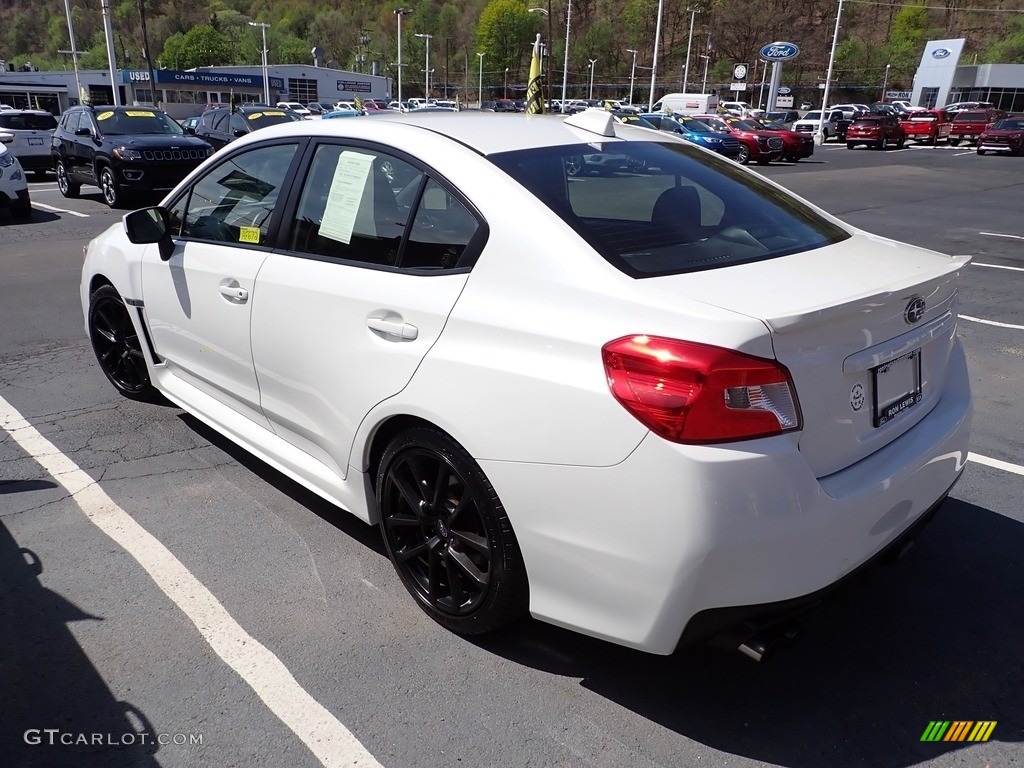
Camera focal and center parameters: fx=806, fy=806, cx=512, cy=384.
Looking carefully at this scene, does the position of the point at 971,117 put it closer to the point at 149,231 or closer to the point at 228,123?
the point at 228,123

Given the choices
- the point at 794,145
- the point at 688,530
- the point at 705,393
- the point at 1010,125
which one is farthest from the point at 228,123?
the point at 1010,125

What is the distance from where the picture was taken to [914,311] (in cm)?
251

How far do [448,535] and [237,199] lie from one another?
6.64 feet

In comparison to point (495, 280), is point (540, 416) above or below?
below

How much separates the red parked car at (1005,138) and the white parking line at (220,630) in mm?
39029

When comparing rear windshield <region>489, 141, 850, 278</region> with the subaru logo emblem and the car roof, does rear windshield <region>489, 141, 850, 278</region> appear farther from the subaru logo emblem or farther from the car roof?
the subaru logo emblem

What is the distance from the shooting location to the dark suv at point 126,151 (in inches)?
541

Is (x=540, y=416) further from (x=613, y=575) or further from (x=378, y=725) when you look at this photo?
(x=378, y=725)

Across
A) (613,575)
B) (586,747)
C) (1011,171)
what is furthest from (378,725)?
(1011,171)

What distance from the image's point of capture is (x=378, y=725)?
242 centimetres

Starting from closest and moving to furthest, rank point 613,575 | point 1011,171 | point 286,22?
point 613,575 < point 1011,171 < point 286,22

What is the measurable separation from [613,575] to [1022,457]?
3195 mm

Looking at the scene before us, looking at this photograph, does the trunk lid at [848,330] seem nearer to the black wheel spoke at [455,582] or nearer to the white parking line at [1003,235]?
the black wheel spoke at [455,582]

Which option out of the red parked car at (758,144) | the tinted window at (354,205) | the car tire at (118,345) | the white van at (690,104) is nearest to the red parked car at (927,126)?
the white van at (690,104)
